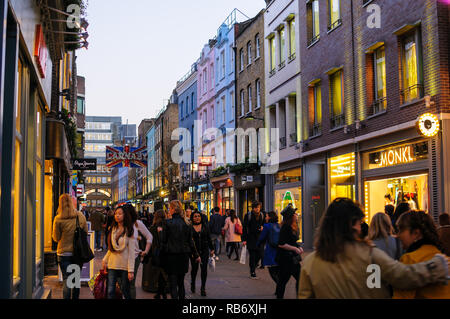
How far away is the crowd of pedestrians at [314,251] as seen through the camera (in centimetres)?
408

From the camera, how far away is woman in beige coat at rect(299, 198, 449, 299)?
4055 millimetres

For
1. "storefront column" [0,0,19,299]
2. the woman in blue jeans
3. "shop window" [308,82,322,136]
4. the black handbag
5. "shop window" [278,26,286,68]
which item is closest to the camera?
"storefront column" [0,0,19,299]

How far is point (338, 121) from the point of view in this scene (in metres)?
22.7

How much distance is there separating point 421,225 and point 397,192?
1375 centimetres

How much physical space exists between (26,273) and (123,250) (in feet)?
5.34

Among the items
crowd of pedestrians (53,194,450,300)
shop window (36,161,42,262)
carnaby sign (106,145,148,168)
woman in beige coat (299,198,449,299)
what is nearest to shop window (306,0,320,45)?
crowd of pedestrians (53,194,450,300)

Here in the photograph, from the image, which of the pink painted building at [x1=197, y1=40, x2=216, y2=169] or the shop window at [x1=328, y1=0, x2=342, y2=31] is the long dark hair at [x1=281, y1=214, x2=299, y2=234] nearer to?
the shop window at [x1=328, y1=0, x2=342, y2=31]

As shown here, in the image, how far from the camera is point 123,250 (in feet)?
29.4

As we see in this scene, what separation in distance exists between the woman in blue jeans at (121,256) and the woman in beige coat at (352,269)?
5184mm

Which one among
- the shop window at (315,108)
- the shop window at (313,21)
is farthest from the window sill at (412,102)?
the shop window at (313,21)

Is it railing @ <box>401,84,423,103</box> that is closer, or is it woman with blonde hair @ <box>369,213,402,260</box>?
woman with blonde hair @ <box>369,213,402,260</box>

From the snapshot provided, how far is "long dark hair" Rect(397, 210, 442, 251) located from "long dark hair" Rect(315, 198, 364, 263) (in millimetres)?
890

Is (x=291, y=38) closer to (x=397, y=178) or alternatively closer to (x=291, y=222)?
(x=397, y=178)
